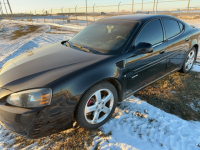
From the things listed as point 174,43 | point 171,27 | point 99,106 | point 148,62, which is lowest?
point 99,106

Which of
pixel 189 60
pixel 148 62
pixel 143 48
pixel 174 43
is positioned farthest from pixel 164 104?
pixel 189 60

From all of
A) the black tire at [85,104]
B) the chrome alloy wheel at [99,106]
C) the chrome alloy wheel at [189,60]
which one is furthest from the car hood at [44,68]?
the chrome alloy wheel at [189,60]

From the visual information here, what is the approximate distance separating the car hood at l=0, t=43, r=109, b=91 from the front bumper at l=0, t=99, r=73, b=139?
27 centimetres

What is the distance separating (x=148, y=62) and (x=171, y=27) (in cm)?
119

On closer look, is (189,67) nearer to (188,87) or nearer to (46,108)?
(188,87)

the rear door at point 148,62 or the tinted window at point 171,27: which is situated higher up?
the tinted window at point 171,27

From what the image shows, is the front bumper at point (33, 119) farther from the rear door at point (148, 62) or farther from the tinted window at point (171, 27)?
the tinted window at point (171, 27)

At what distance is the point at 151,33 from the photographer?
267cm

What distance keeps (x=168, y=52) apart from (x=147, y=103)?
1.14m

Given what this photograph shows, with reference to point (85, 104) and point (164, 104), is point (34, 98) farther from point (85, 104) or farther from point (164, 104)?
point (164, 104)

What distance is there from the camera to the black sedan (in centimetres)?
164

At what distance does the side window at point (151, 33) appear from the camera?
2.50m

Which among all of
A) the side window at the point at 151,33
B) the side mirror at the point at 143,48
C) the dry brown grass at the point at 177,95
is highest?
the side window at the point at 151,33

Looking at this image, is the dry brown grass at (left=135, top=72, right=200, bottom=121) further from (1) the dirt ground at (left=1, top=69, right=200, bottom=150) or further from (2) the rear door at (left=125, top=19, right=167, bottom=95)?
(2) the rear door at (left=125, top=19, right=167, bottom=95)
